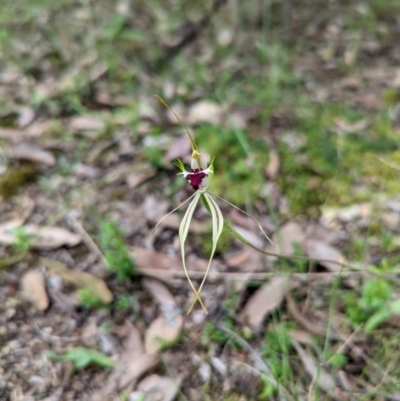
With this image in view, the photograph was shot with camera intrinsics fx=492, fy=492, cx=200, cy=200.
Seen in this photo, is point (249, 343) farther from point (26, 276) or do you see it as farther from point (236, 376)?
point (26, 276)

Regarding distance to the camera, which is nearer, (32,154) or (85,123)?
(32,154)

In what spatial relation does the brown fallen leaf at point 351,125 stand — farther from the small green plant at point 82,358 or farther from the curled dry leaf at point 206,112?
the small green plant at point 82,358

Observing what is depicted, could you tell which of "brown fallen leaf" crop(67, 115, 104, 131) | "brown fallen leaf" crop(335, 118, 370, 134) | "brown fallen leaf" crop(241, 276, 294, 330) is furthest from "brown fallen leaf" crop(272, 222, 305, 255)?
"brown fallen leaf" crop(67, 115, 104, 131)

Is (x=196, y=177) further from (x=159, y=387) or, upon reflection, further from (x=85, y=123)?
(x=85, y=123)

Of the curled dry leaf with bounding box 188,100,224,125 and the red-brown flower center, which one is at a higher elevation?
the red-brown flower center

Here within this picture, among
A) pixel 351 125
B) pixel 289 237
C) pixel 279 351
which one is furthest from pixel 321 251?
pixel 351 125

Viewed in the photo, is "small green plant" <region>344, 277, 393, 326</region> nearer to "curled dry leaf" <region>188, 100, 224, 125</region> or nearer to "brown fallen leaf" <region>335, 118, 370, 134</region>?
"brown fallen leaf" <region>335, 118, 370, 134</region>
